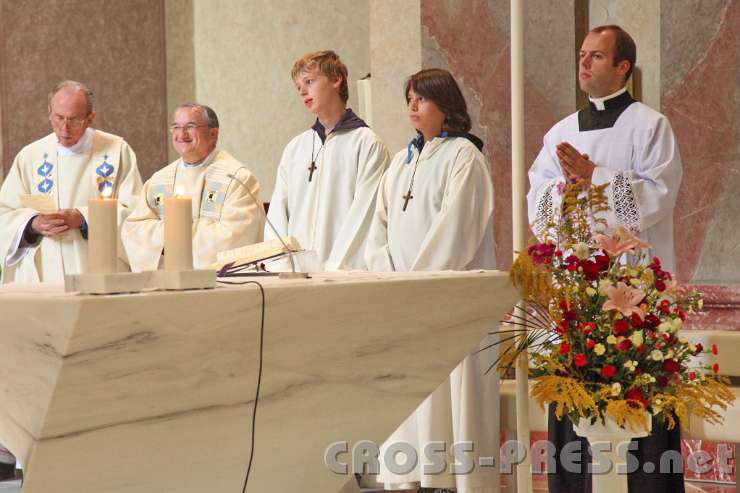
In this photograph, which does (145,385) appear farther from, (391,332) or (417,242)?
(417,242)

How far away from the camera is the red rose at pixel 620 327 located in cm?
349

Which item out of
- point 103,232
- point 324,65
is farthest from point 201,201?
point 103,232

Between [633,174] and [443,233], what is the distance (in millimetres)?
852

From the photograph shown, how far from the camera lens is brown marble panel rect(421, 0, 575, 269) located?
21.2 ft

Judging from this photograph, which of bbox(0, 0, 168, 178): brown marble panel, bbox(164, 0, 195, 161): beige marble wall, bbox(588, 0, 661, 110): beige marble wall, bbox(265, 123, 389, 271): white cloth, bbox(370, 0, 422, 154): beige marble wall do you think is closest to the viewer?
bbox(265, 123, 389, 271): white cloth

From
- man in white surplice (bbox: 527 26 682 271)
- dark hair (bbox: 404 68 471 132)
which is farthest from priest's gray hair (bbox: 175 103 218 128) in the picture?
man in white surplice (bbox: 527 26 682 271)

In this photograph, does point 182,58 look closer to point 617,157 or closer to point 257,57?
point 257,57

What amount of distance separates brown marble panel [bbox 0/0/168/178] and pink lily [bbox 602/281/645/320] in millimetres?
5453

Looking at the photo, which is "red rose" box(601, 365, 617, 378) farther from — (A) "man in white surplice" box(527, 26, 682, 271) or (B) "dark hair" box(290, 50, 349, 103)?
(B) "dark hair" box(290, 50, 349, 103)

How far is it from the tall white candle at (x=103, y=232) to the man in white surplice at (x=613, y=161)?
2228 millimetres

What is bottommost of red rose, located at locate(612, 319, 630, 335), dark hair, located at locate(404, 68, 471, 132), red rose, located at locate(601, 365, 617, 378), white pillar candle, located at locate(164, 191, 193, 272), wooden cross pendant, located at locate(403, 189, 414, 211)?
red rose, located at locate(601, 365, 617, 378)

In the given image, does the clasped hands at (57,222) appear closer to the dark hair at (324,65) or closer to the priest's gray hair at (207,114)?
the priest's gray hair at (207,114)

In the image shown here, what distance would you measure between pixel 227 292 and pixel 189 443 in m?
0.41

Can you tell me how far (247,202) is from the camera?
5.98m
